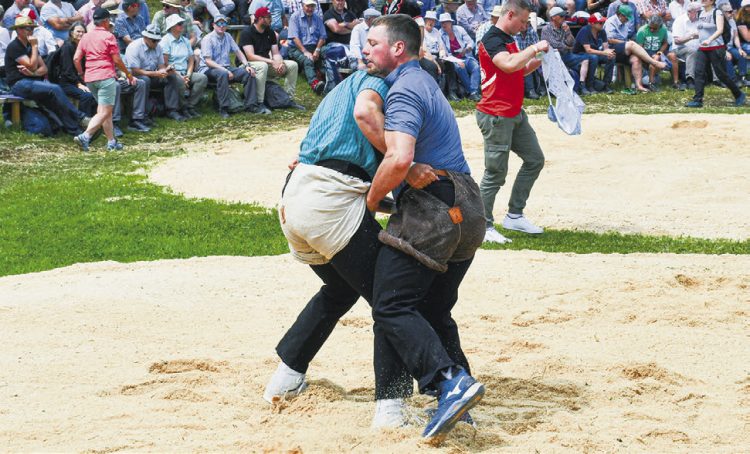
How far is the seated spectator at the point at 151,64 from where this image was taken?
1650 centimetres

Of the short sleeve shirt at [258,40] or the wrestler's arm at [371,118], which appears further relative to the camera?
the short sleeve shirt at [258,40]

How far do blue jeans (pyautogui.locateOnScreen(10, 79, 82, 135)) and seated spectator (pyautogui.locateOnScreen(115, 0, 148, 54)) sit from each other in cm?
177

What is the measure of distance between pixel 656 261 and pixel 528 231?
169cm

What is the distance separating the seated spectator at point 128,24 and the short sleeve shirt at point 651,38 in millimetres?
9783

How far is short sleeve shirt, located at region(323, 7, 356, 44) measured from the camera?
19.6 m

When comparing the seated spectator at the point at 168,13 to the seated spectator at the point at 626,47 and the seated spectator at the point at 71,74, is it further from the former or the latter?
the seated spectator at the point at 626,47

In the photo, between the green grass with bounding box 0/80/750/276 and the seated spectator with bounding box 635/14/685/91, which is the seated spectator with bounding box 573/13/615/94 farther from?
the green grass with bounding box 0/80/750/276

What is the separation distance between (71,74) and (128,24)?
1.95m

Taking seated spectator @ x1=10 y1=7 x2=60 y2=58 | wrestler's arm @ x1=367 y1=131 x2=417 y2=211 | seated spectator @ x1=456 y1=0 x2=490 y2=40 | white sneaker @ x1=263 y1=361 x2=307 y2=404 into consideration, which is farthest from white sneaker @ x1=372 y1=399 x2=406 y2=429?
seated spectator @ x1=456 y1=0 x2=490 y2=40

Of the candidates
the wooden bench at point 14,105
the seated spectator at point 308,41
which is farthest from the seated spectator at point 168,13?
the wooden bench at point 14,105

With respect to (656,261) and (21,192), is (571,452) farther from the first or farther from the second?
(21,192)

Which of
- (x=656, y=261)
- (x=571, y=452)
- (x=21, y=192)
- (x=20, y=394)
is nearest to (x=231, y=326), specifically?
(x=20, y=394)

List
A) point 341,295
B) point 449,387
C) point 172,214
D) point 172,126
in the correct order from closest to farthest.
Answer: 1. point 449,387
2. point 341,295
3. point 172,214
4. point 172,126

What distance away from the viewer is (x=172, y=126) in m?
17.0
